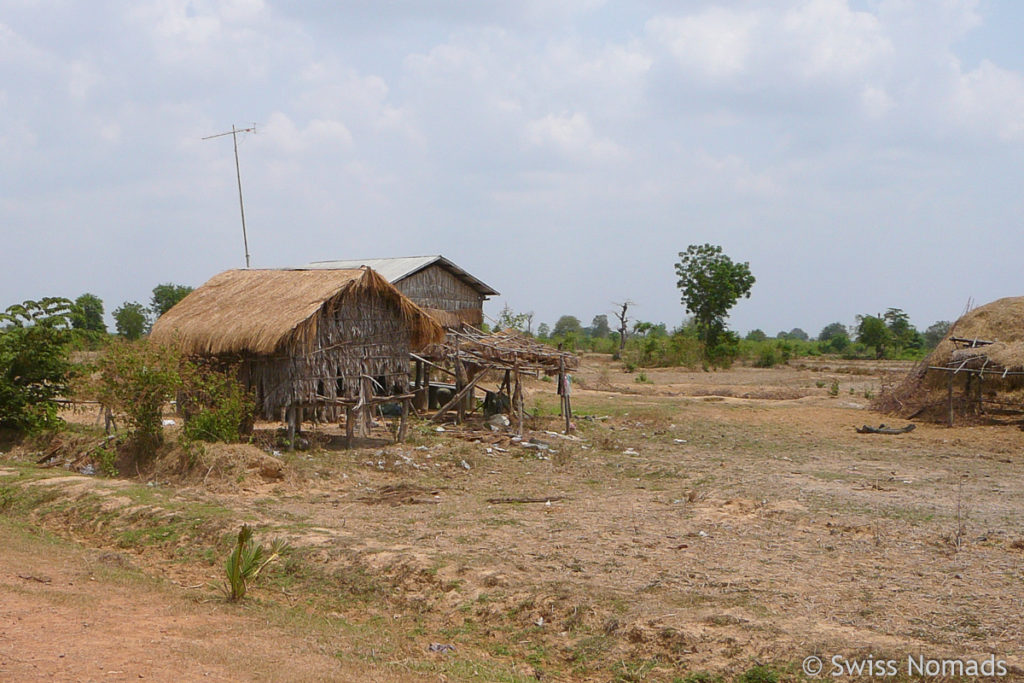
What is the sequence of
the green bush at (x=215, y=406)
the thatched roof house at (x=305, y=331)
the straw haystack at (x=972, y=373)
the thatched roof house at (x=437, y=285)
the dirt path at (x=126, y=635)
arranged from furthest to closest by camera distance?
the thatched roof house at (x=437, y=285) → the straw haystack at (x=972, y=373) → the thatched roof house at (x=305, y=331) → the green bush at (x=215, y=406) → the dirt path at (x=126, y=635)

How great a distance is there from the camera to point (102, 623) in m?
→ 6.93

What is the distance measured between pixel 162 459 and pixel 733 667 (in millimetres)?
9573

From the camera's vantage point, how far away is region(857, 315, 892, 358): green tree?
2031 inches

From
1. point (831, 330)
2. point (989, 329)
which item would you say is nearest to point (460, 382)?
point (989, 329)

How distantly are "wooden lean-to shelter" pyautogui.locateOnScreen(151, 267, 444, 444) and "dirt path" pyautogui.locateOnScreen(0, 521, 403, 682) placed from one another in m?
5.92

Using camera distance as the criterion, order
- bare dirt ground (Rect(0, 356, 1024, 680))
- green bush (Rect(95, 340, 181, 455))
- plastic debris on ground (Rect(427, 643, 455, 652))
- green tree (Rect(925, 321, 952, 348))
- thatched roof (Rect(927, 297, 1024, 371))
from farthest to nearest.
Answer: green tree (Rect(925, 321, 952, 348)), thatched roof (Rect(927, 297, 1024, 371)), green bush (Rect(95, 340, 181, 455)), plastic debris on ground (Rect(427, 643, 455, 652)), bare dirt ground (Rect(0, 356, 1024, 680))

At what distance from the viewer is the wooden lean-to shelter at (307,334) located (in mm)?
14343

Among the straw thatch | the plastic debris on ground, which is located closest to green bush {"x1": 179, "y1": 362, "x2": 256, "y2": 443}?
the straw thatch

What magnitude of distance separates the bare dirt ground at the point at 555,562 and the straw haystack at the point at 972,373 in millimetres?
6017

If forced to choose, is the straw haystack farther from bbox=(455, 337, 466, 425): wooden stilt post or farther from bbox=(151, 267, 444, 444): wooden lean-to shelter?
bbox=(151, 267, 444, 444): wooden lean-to shelter

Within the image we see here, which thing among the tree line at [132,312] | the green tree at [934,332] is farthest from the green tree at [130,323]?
the green tree at [934,332]

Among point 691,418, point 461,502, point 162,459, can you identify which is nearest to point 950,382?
point 691,418

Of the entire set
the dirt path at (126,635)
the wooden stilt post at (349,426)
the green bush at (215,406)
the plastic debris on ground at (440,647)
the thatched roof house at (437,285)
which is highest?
the thatched roof house at (437,285)

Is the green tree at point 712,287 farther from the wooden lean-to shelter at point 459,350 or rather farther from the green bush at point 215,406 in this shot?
the green bush at point 215,406
